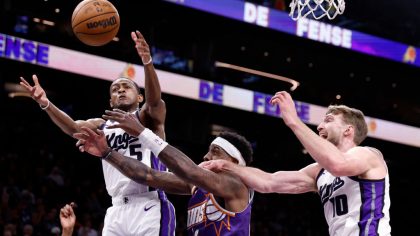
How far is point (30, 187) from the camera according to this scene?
38.9ft

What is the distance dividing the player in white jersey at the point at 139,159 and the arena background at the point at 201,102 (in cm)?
497

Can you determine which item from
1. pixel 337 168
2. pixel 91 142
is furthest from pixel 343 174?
pixel 91 142

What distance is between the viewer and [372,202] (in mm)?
4160

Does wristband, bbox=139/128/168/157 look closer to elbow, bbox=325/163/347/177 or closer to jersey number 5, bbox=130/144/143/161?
elbow, bbox=325/163/347/177

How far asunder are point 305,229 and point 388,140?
3.73 metres

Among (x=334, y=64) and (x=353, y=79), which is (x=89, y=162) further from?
(x=353, y=79)

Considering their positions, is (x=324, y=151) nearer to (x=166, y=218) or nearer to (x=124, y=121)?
(x=124, y=121)

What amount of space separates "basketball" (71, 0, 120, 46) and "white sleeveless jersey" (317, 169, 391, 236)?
2.70m

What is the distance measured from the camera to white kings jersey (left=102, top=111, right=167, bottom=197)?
5285 millimetres

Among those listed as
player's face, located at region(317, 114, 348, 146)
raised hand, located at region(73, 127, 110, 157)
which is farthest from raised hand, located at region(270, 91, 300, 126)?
raised hand, located at region(73, 127, 110, 157)

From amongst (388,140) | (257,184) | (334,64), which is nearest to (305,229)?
(388,140)

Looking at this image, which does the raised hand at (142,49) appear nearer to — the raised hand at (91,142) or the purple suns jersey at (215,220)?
the raised hand at (91,142)

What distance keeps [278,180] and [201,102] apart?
1204 centimetres

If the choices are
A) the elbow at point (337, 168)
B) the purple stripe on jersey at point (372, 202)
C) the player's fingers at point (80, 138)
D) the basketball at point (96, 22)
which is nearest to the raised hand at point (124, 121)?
the player's fingers at point (80, 138)
